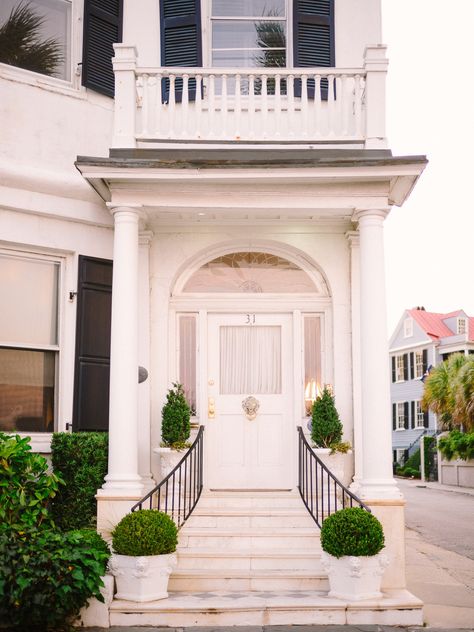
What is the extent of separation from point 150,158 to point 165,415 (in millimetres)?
3099

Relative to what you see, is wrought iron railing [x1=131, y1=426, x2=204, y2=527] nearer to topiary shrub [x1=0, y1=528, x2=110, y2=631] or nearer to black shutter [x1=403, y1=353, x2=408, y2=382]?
topiary shrub [x1=0, y1=528, x2=110, y2=631]

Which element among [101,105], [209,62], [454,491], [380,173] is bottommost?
[454,491]

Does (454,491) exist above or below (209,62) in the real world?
below

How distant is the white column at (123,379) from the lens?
29.8 feet

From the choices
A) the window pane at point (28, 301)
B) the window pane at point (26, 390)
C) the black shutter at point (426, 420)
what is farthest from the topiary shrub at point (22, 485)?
the black shutter at point (426, 420)

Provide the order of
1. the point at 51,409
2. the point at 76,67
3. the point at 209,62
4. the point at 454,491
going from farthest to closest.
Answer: the point at 454,491
the point at 209,62
the point at 76,67
the point at 51,409

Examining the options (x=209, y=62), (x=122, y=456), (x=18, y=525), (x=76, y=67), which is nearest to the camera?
(x=18, y=525)

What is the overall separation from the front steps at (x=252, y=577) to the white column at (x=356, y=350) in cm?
91

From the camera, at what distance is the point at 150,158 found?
947cm

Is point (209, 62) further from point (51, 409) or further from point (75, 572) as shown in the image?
point (75, 572)

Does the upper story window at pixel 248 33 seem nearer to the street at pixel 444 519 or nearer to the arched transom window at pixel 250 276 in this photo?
the arched transom window at pixel 250 276

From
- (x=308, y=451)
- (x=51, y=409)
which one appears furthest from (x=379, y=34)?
(x=51, y=409)

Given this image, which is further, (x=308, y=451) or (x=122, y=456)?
(x=308, y=451)

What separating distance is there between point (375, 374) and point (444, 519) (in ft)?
38.7
